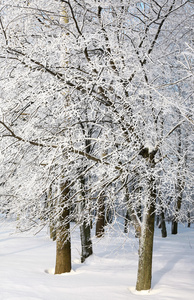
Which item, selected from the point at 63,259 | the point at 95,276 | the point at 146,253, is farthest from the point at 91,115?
the point at 63,259

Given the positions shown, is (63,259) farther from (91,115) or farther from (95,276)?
(91,115)

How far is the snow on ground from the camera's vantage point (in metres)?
5.72

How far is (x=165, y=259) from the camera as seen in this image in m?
9.45

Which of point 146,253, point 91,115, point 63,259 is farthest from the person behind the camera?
point 63,259

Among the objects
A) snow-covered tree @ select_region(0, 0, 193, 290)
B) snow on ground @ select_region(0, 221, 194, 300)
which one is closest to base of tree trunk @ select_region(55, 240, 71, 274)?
snow on ground @ select_region(0, 221, 194, 300)

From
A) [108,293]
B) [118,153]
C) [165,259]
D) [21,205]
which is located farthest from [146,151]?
[165,259]

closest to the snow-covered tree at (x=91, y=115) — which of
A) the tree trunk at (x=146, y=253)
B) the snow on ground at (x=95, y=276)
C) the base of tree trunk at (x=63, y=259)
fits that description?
the tree trunk at (x=146, y=253)

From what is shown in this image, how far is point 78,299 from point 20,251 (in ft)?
22.3

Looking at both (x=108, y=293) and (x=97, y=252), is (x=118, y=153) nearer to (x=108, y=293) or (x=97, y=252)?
(x=108, y=293)

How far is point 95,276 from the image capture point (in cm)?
751

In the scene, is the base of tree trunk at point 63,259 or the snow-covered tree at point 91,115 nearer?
the snow-covered tree at point 91,115

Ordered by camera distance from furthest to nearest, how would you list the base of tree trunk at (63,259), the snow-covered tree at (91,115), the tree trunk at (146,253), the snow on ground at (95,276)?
1. the base of tree trunk at (63,259)
2. the tree trunk at (146,253)
3. the snow on ground at (95,276)
4. the snow-covered tree at (91,115)

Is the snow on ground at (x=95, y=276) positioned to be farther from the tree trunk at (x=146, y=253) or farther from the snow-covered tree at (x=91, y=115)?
the snow-covered tree at (x=91, y=115)

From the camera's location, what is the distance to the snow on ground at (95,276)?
5.72 meters
